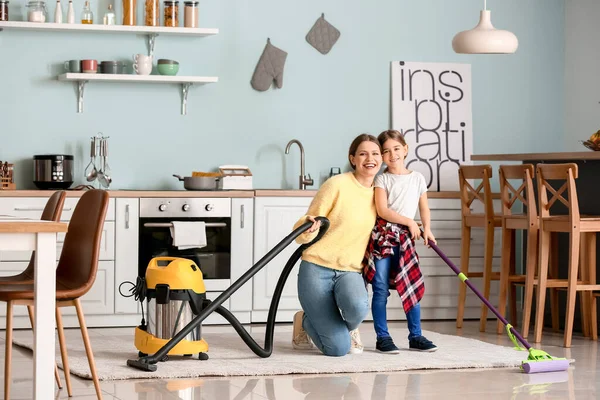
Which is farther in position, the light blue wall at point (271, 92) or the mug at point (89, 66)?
the light blue wall at point (271, 92)

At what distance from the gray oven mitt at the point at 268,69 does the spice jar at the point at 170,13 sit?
2.21ft

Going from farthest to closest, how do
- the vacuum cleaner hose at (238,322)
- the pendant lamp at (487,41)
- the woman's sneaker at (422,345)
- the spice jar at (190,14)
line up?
the spice jar at (190,14) → the pendant lamp at (487,41) → the woman's sneaker at (422,345) → the vacuum cleaner hose at (238,322)

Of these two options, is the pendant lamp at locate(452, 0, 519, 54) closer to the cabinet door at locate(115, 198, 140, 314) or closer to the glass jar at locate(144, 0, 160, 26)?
the glass jar at locate(144, 0, 160, 26)

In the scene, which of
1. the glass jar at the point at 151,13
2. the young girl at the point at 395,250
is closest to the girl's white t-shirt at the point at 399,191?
the young girl at the point at 395,250

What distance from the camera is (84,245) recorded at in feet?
12.0

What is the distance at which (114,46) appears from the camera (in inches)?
261

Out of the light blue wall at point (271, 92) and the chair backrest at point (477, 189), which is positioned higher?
the light blue wall at point (271, 92)

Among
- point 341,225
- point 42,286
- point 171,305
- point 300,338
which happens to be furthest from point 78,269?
point 300,338

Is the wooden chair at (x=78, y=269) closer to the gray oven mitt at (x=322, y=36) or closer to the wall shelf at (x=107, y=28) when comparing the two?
the wall shelf at (x=107, y=28)

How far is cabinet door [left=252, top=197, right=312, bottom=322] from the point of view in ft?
21.0

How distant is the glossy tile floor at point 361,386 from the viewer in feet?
13.3

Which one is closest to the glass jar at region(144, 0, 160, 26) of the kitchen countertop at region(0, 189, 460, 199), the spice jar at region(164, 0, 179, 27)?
the spice jar at region(164, 0, 179, 27)

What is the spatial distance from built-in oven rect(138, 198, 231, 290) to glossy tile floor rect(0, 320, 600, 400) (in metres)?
1.47

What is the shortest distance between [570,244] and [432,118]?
2.03 metres
